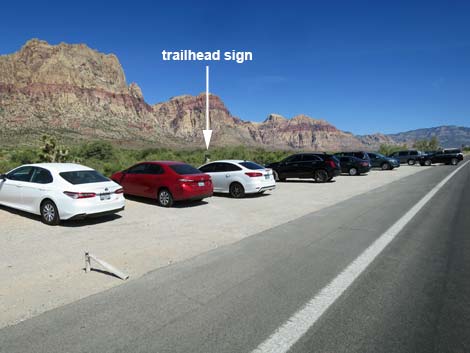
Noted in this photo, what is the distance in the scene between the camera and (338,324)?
365 centimetres

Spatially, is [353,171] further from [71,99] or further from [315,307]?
[71,99]

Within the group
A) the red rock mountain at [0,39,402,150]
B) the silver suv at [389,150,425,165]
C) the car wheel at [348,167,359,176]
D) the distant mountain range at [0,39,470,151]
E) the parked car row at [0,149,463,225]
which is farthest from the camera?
the red rock mountain at [0,39,402,150]

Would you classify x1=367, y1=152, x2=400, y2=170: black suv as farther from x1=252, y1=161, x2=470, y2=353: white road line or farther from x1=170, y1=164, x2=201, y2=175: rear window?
x1=252, y1=161, x2=470, y2=353: white road line

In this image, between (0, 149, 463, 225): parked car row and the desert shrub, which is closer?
(0, 149, 463, 225): parked car row

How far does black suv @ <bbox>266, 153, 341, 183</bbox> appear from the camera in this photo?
68.7 feet

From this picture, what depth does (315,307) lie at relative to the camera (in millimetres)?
4023

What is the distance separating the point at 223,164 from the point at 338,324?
37.3 ft

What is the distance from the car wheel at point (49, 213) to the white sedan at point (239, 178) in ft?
23.4

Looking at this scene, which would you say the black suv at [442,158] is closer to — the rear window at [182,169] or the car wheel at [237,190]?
the car wheel at [237,190]

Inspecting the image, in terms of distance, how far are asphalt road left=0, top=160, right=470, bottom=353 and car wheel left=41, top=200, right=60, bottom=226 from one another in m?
4.40

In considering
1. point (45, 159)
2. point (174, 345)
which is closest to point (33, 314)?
point (174, 345)

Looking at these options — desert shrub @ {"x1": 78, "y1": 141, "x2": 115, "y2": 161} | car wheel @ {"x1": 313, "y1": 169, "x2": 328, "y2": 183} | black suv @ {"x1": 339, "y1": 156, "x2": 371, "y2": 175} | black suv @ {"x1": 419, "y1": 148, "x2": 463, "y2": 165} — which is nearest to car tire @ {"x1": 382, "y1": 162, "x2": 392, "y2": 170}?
black suv @ {"x1": 339, "y1": 156, "x2": 371, "y2": 175}

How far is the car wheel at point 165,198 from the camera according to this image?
11.6 m

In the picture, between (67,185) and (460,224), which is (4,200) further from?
(460,224)
